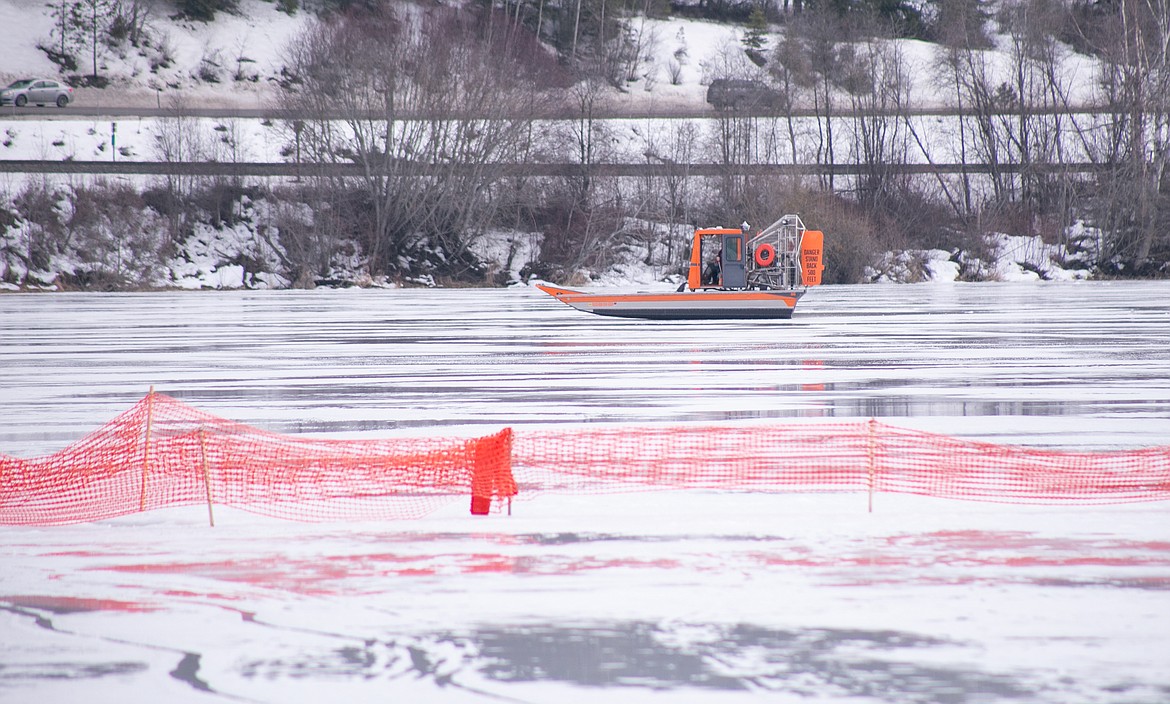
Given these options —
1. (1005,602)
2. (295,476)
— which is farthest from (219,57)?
(1005,602)

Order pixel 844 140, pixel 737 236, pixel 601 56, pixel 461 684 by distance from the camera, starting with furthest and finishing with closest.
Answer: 1. pixel 601 56
2. pixel 844 140
3. pixel 737 236
4. pixel 461 684

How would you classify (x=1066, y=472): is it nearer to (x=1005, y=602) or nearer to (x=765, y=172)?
(x=1005, y=602)

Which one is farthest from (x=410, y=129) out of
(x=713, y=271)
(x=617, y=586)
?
(x=617, y=586)

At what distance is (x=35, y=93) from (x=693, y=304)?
37907 millimetres

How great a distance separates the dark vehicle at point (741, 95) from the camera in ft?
165

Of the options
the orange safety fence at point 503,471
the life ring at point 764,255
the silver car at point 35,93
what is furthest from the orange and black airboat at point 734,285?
the silver car at point 35,93

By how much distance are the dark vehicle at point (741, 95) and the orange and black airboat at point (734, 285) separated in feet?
93.8

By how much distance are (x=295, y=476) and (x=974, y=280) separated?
38212mm

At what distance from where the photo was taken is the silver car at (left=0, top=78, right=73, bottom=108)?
46344 millimetres

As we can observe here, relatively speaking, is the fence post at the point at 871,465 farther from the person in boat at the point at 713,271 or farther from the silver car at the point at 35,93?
the silver car at the point at 35,93

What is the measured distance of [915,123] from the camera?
53188mm

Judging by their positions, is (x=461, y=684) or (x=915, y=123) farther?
(x=915, y=123)

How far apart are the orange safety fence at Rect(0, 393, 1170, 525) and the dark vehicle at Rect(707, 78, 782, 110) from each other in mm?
43764

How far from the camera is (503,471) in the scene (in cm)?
636
